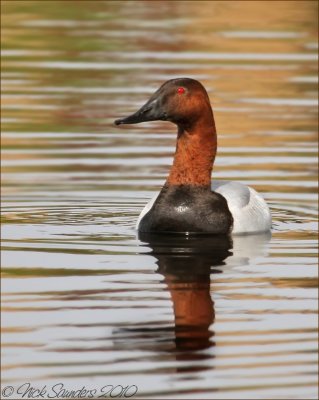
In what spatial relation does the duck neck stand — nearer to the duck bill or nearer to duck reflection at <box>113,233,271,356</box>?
the duck bill

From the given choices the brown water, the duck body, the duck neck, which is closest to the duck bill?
the duck neck

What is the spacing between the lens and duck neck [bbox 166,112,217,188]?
44.2 feet

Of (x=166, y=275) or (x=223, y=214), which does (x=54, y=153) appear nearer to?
(x=223, y=214)

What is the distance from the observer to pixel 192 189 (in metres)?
13.4

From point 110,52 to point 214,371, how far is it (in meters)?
13.6

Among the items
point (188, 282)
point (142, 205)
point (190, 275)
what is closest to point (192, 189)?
point (142, 205)

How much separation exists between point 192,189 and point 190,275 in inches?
76.2

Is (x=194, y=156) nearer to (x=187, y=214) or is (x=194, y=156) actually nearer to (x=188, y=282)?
(x=187, y=214)

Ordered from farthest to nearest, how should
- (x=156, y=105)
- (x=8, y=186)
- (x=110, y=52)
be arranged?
(x=110, y=52)
(x=8, y=186)
(x=156, y=105)

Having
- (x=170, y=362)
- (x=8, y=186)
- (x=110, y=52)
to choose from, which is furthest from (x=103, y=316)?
(x=110, y=52)

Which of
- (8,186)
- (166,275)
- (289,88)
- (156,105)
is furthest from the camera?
(289,88)

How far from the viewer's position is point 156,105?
522 inches

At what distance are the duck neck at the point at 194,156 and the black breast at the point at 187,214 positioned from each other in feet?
0.38

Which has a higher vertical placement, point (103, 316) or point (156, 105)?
point (156, 105)
